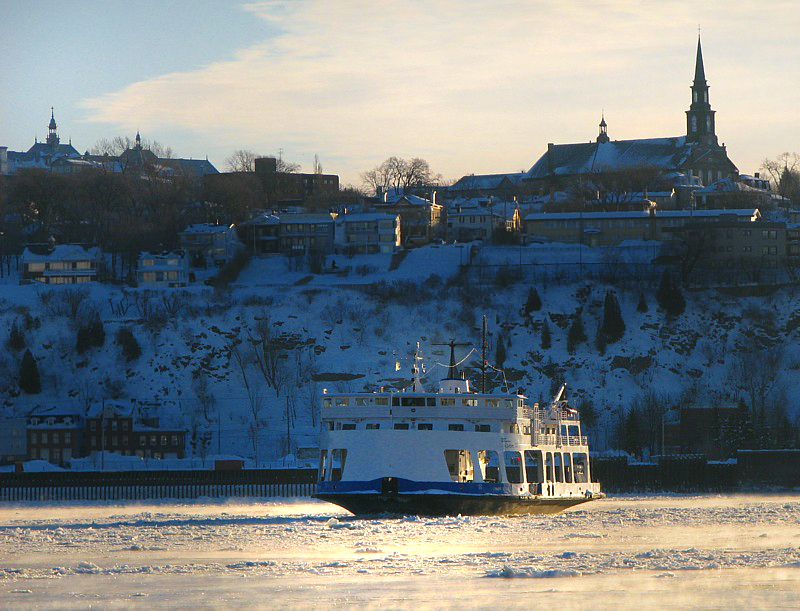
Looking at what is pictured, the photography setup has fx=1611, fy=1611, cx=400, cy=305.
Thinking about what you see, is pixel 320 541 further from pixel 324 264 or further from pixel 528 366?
pixel 324 264

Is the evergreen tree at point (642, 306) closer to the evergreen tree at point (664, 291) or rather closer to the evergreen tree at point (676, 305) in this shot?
the evergreen tree at point (664, 291)

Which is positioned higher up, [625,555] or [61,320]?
[61,320]

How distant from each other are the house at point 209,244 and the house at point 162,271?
8.77m

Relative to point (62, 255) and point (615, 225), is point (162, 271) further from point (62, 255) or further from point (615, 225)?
point (615, 225)

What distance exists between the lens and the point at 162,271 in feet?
525

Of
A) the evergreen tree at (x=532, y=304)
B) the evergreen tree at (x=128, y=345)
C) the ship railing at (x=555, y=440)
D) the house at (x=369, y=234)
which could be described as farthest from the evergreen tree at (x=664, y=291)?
the ship railing at (x=555, y=440)

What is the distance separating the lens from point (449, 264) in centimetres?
15962

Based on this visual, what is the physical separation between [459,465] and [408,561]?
26.2 meters

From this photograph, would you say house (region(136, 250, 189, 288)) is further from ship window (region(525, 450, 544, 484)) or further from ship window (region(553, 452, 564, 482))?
ship window (region(553, 452, 564, 482))

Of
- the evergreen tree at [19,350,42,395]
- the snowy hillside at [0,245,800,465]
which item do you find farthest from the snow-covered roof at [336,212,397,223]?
the evergreen tree at [19,350,42,395]

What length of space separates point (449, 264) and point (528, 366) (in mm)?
29047

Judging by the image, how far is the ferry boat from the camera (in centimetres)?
6769

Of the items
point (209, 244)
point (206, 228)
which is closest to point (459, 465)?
point (209, 244)

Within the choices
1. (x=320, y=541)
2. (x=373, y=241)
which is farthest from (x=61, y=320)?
(x=320, y=541)
